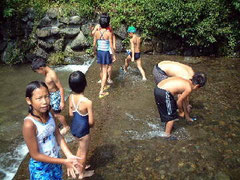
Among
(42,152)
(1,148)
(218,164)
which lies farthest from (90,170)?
(1,148)

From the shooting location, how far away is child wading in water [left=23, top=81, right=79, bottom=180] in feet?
7.30

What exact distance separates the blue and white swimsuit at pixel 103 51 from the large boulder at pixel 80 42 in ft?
13.5

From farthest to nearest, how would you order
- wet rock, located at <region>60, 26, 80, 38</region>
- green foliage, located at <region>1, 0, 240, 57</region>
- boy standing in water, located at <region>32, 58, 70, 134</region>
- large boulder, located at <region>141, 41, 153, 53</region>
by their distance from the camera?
wet rock, located at <region>60, 26, 80, 38</region> → large boulder, located at <region>141, 41, 153, 53</region> → green foliage, located at <region>1, 0, 240, 57</region> → boy standing in water, located at <region>32, 58, 70, 134</region>

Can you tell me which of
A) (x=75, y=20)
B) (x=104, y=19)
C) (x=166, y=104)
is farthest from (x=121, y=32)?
(x=166, y=104)

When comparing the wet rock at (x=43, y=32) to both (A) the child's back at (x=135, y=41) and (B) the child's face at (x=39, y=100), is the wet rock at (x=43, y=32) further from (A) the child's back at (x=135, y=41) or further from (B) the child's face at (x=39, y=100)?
(B) the child's face at (x=39, y=100)

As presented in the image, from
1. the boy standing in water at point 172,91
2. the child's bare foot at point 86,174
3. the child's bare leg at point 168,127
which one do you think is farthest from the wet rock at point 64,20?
the child's bare foot at point 86,174

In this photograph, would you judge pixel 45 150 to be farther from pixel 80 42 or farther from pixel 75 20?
pixel 75 20

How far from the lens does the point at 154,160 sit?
3.92 metres

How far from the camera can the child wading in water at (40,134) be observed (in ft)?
7.30

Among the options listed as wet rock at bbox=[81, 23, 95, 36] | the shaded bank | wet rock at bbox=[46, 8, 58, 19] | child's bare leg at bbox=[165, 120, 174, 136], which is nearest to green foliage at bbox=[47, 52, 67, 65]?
wet rock at bbox=[81, 23, 95, 36]

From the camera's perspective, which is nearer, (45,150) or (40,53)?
(45,150)

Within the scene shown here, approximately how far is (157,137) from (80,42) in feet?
21.4

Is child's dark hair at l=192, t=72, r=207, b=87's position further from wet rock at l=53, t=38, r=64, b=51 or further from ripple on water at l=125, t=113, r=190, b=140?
wet rock at l=53, t=38, r=64, b=51

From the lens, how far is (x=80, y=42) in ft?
32.2
